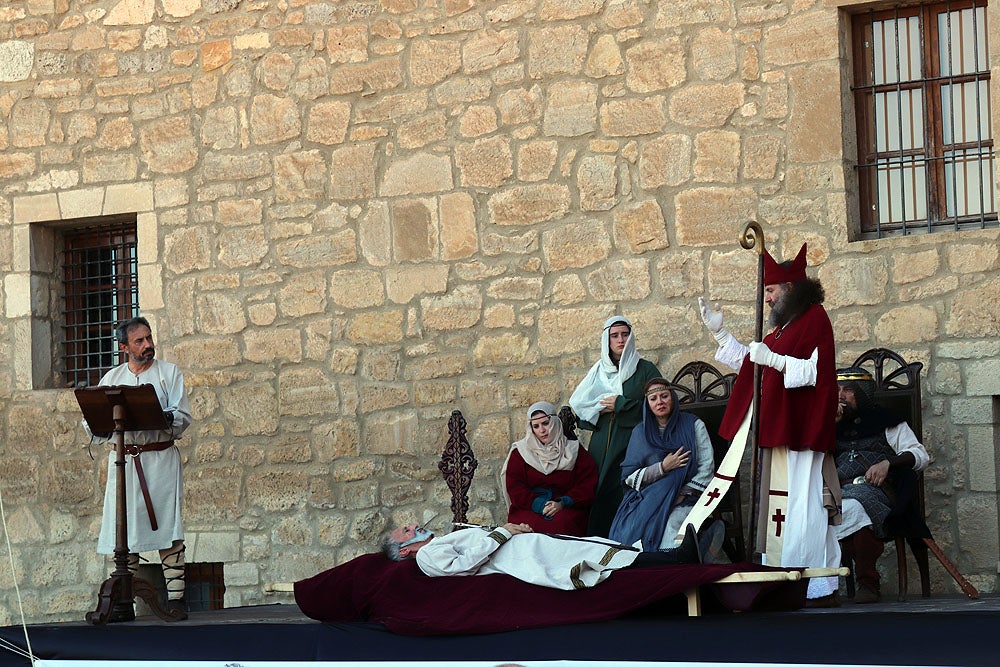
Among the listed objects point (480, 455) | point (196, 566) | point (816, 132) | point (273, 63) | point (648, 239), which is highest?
point (273, 63)

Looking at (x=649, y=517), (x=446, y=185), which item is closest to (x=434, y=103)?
(x=446, y=185)

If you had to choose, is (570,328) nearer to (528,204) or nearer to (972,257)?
(528,204)

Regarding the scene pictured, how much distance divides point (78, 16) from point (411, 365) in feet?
10.4

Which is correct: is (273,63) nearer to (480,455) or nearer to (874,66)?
(480,455)

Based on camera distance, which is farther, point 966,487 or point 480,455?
point 480,455

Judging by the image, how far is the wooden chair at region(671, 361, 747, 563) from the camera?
7.28 meters

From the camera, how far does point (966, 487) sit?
7250 millimetres

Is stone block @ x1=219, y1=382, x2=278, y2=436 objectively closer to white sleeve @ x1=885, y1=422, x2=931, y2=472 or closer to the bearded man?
the bearded man

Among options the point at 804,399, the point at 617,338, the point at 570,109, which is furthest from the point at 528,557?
the point at 570,109

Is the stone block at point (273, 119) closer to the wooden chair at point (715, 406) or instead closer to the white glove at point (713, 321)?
the wooden chair at point (715, 406)

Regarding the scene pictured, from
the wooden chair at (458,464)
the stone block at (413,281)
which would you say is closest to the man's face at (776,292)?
the wooden chair at (458,464)

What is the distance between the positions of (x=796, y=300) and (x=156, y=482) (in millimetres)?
3366

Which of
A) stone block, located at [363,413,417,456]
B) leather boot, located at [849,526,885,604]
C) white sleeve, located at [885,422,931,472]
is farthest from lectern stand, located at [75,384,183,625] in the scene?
white sleeve, located at [885,422,931,472]

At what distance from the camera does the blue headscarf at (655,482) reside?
22.5ft
